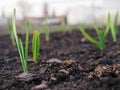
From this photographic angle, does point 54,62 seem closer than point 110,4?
Yes

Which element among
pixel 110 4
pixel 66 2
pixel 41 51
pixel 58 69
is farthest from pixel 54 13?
pixel 58 69

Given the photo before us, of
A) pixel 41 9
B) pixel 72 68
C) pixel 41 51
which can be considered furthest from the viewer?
pixel 41 9

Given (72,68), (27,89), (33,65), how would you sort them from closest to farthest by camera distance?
1. (27,89)
2. (72,68)
3. (33,65)

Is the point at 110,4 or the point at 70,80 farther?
the point at 110,4

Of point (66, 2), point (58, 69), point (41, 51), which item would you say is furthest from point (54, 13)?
point (58, 69)

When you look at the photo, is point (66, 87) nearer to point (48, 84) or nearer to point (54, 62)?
point (48, 84)

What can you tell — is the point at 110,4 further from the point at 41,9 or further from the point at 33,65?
the point at 33,65
